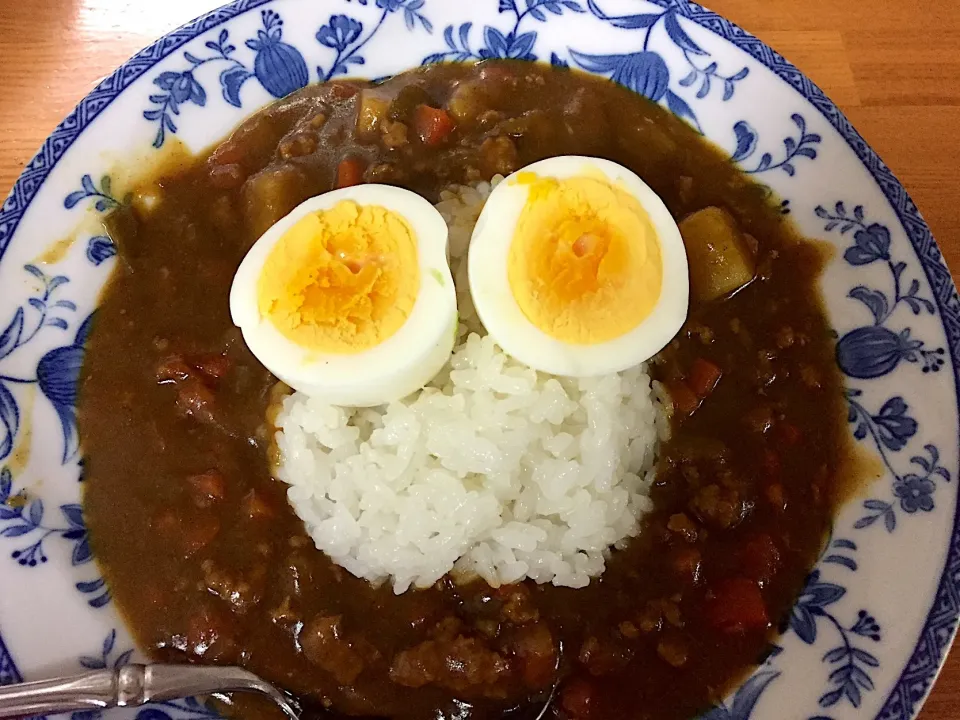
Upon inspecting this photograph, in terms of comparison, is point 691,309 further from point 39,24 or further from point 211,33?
point 39,24

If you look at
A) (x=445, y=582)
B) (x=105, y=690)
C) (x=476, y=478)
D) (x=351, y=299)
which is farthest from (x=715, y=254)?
(x=105, y=690)

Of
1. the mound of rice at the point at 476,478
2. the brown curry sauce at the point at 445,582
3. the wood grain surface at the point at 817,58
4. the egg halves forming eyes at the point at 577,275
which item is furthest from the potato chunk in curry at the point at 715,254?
the wood grain surface at the point at 817,58

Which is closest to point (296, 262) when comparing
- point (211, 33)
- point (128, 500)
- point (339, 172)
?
point (339, 172)

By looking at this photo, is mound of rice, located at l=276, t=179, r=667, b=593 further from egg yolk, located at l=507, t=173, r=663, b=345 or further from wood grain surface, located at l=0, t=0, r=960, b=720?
wood grain surface, located at l=0, t=0, r=960, b=720

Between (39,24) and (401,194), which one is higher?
(39,24)

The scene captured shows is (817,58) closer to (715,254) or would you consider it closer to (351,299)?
(715,254)
